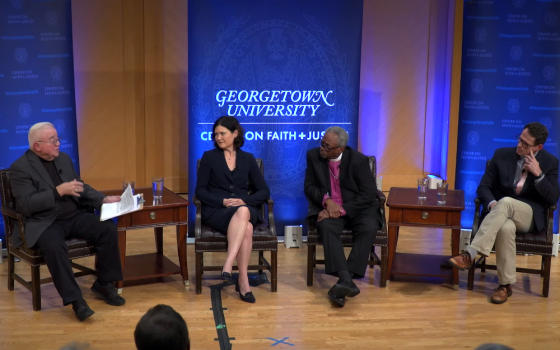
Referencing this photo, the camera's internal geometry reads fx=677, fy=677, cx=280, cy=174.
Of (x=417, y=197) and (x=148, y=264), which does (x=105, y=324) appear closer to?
(x=148, y=264)

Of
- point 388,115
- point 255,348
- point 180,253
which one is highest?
point 388,115

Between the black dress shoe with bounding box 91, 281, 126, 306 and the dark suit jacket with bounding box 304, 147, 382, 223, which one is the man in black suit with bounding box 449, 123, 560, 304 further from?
the black dress shoe with bounding box 91, 281, 126, 306

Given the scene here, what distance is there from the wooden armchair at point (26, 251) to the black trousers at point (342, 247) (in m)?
1.78

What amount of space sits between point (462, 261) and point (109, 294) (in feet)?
8.84

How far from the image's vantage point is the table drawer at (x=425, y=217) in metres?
5.44

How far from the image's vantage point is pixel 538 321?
4.94 m

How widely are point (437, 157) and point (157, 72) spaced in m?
3.67

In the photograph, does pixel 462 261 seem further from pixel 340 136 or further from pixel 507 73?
pixel 507 73

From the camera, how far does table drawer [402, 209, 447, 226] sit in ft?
17.8

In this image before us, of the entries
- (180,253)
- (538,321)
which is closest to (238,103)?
(180,253)

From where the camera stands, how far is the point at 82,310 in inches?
186

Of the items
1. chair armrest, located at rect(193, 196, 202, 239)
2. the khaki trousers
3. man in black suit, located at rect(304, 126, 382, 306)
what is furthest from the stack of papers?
the khaki trousers

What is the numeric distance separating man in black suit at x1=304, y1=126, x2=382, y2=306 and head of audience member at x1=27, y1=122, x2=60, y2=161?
6.72 ft

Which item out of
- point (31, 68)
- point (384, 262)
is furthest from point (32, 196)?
point (384, 262)
